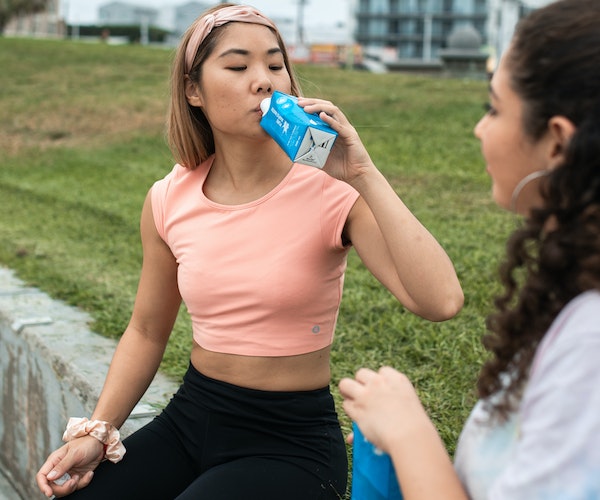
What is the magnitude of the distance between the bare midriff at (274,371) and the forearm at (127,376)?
33cm

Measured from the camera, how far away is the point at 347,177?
2.06m

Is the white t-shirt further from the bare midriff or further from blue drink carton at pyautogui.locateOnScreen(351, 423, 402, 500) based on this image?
the bare midriff

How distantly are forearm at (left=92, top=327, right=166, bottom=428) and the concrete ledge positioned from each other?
0.53 m

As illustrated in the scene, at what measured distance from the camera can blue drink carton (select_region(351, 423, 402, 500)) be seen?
152 centimetres

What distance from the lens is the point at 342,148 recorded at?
207 centimetres

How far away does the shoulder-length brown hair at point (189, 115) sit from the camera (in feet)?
8.09

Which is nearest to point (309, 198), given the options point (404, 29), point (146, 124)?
point (146, 124)

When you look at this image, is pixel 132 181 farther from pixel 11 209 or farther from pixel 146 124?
pixel 146 124

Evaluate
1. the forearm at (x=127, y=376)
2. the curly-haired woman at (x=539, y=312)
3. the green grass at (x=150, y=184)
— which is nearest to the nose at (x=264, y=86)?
the green grass at (x=150, y=184)

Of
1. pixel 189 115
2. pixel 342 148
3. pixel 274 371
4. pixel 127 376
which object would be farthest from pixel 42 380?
pixel 342 148

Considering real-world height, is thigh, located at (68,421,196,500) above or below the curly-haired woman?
below

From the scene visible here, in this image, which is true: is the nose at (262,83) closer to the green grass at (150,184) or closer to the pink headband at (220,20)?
the pink headband at (220,20)

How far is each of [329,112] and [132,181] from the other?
24.4 feet

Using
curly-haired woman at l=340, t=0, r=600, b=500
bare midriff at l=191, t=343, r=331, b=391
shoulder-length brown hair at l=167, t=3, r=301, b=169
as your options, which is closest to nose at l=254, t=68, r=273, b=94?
shoulder-length brown hair at l=167, t=3, r=301, b=169
